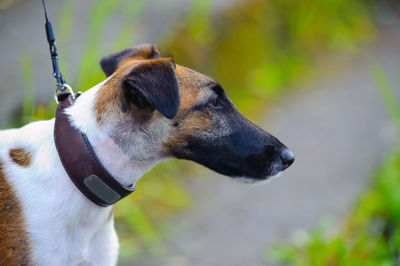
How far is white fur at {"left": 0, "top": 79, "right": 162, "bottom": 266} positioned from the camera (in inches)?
82.5

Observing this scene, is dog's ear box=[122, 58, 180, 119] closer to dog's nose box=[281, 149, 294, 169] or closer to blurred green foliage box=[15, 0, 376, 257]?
dog's nose box=[281, 149, 294, 169]

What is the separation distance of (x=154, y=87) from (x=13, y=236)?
95cm

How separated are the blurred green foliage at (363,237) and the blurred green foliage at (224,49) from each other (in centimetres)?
116

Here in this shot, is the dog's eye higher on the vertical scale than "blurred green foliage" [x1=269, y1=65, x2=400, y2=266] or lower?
higher

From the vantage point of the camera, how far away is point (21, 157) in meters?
Result: 2.21

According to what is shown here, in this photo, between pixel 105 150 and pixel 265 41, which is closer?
pixel 105 150

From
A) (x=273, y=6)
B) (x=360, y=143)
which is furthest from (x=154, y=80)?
(x=273, y=6)

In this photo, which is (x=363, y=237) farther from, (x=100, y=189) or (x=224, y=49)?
(x=224, y=49)

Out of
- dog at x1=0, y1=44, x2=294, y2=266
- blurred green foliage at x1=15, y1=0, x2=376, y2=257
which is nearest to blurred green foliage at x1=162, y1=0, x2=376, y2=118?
blurred green foliage at x1=15, y1=0, x2=376, y2=257

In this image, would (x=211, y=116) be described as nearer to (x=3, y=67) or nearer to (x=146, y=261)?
(x=146, y=261)

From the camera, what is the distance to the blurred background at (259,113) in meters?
3.74

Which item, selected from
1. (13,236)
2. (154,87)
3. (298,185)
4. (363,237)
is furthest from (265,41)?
(13,236)

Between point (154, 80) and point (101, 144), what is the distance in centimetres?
40

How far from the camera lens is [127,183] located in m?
2.21
